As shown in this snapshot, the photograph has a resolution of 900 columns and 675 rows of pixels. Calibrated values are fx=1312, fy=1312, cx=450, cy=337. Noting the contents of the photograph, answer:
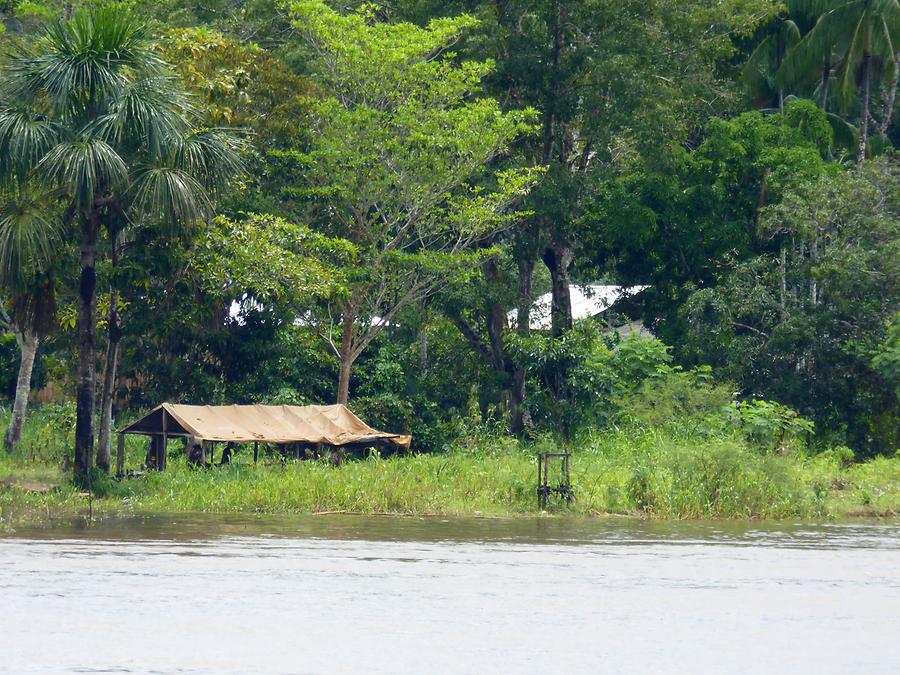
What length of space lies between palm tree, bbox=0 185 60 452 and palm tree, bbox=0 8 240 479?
56 cm

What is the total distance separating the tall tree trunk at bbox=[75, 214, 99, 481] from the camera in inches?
845

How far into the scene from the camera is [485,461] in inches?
950

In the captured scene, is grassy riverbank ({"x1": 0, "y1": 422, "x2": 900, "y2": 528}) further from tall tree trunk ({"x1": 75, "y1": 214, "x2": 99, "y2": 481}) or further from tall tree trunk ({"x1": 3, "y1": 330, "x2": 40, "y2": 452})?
tall tree trunk ({"x1": 3, "y1": 330, "x2": 40, "y2": 452})

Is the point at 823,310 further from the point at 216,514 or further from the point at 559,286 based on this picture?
the point at 216,514

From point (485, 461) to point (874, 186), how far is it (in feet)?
39.9

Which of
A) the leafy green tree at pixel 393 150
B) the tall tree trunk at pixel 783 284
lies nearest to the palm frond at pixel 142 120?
the leafy green tree at pixel 393 150

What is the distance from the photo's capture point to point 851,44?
1353 inches

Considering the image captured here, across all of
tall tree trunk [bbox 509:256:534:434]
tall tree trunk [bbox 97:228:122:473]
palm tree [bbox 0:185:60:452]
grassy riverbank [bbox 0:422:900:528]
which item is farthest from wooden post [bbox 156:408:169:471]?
tall tree trunk [bbox 509:256:534:434]

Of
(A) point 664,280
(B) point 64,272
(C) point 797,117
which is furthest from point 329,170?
(C) point 797,117

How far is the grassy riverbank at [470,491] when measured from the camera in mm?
20812

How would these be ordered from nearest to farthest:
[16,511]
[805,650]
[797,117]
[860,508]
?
[805,650] < [16,511] < [860,508] < [797,117]

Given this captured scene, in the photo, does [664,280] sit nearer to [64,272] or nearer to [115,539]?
[64,272]

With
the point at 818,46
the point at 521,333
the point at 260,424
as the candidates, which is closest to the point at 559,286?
the point at 521,333

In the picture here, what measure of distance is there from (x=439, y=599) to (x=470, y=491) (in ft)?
26.7
